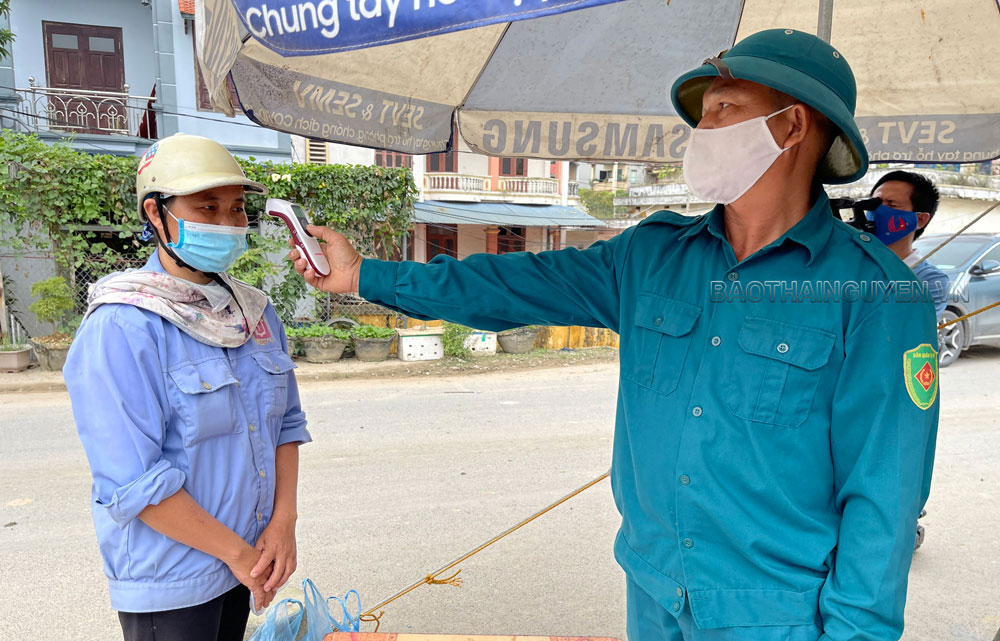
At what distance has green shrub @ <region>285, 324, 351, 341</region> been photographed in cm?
965

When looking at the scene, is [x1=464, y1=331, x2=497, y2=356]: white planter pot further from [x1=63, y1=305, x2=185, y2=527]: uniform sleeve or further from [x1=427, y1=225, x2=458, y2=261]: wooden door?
[x1=427, y1=225, x2=458, y2=261]: wooden door

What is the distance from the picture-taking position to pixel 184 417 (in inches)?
65.3

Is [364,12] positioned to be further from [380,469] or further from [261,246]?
[261,246]

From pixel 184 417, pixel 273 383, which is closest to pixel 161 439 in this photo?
pixel 184 417

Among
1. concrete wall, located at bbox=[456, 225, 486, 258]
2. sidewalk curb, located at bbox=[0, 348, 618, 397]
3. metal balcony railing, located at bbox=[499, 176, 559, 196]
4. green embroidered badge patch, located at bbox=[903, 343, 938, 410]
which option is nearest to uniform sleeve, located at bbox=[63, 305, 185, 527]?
green embroidered badge patch, located at bbox=[903, 343, 938, 410]

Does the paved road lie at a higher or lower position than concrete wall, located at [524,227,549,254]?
lower

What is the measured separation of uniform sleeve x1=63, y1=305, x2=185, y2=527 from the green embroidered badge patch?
165cm

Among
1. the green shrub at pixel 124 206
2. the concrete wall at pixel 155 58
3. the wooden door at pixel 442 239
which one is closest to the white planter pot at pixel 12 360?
the green shrub at pixel 124 206

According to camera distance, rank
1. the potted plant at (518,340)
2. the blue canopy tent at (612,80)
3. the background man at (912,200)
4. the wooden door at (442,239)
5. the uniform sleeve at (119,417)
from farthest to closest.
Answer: the wooden door at (442,239) < the potted plant at (518,340) < the background man at (912,200) < the blue canopy tent at (612,80) < the uniform sleeve at (119,417)

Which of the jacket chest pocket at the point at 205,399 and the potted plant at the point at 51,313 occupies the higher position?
the jacket chest pocket at the point at 205,399

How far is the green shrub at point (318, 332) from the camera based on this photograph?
965cm

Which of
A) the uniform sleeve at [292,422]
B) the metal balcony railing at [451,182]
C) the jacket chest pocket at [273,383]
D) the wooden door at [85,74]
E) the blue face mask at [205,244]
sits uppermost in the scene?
the wooden door at [85,74]

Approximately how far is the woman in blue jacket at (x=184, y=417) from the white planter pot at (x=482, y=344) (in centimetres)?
835

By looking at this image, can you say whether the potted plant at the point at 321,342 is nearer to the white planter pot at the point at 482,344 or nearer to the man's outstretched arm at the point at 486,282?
the white planter pot at the point at 482,344
